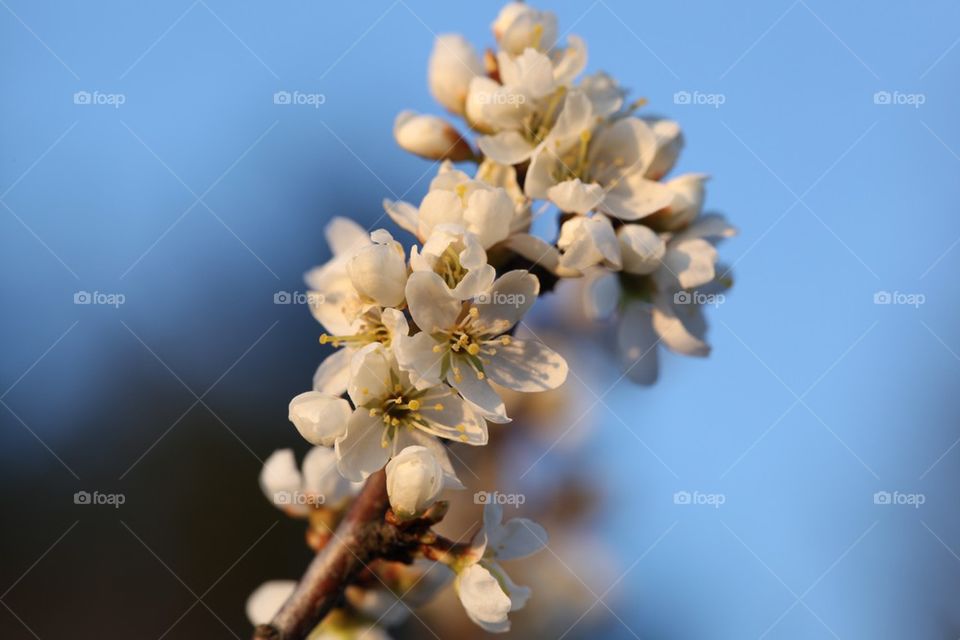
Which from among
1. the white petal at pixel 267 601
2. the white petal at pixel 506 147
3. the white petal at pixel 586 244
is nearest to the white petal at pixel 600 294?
the white petal at pixel 586 244

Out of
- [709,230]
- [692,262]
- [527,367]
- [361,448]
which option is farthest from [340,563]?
[709,230]

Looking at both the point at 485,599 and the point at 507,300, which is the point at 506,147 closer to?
the point at 507,300

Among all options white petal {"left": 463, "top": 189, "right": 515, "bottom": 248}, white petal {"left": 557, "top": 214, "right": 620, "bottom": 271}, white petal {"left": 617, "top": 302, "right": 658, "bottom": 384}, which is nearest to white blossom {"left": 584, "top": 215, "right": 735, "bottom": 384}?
white petal {"left": 617, "top": 302, "right": 658, "bottom": 384}

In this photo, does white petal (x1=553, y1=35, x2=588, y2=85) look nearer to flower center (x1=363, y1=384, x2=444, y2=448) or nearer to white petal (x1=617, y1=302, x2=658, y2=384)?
white petal (x1=617, y1=302, x2=658, y2=384)

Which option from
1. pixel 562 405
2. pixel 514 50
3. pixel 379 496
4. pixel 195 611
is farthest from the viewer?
pixel 195 611

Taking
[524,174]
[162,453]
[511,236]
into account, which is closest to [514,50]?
[524,174]

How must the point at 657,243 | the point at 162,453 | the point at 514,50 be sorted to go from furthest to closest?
the point at 162,453 → the point at 514,50 → the point at 657,243

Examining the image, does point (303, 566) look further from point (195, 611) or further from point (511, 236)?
point (511, 236)
